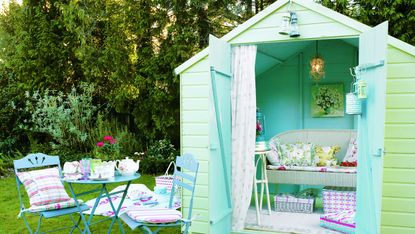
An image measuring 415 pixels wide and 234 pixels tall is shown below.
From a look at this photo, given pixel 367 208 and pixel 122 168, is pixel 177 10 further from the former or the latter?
pixel 367 208

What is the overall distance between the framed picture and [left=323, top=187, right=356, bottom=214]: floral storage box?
5.44ft

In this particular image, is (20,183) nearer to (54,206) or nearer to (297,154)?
(54,206)

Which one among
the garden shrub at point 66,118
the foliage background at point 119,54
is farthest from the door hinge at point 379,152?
the garden shrub at point 66,118

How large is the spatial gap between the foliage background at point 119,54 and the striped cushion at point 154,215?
4.94 metres

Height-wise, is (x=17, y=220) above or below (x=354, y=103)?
below

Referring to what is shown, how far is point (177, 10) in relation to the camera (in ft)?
29.2

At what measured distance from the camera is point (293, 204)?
6059 millimetres

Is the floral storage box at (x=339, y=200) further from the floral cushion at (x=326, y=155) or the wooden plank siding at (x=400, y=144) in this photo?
the wooden plank siding at (x=400, y=144)

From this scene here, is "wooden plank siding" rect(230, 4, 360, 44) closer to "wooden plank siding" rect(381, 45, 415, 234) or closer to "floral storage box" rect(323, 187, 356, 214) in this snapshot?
"wooden plank siding" rect(381, 45, 415, 234)

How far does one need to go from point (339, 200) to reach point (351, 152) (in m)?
0.99

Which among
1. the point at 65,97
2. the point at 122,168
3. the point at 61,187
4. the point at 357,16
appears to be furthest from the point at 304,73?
the point at 65,97

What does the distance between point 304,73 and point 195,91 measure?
9.21 feet

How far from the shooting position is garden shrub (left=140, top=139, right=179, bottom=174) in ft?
30.4

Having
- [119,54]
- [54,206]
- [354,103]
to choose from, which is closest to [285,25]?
[354,103]
